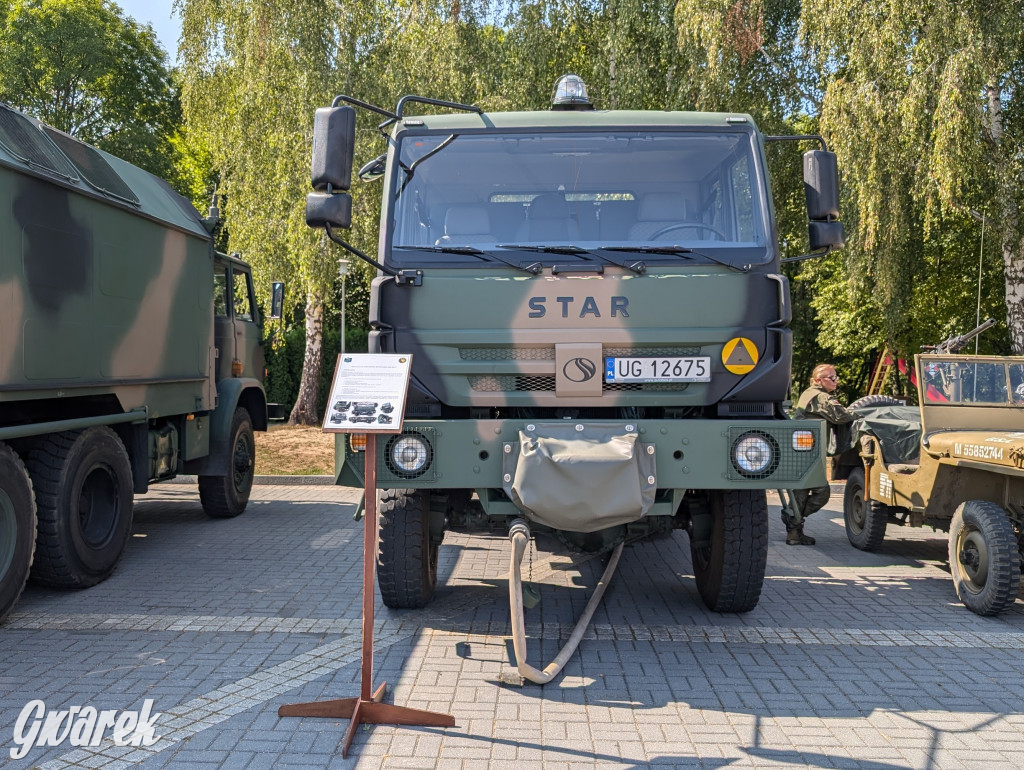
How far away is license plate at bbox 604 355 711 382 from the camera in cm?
524

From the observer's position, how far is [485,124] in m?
5.69

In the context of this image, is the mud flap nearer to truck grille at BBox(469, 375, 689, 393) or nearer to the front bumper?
the front bumper

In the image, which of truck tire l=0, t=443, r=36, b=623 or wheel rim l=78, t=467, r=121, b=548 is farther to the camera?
wheel rim l=78, t=467, r=121, b=548

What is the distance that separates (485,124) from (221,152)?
14549 mm

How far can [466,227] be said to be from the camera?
18.0 ft

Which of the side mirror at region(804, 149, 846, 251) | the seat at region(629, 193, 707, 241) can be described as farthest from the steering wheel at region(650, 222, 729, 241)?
the side mirror at region(804, 149, 846, 251)

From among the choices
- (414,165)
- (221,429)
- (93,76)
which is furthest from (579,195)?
(93,76)

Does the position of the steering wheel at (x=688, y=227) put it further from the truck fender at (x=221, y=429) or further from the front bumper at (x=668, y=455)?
the truck fender at (x=221, y=429)

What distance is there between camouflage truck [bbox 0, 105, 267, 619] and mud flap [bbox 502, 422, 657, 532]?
3.00 metres

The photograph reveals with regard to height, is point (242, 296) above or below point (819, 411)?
above

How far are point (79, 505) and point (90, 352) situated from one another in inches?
40.7

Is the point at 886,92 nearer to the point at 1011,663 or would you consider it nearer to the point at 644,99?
the point at 644,99

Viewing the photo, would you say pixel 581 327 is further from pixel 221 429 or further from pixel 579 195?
pixel 221 429

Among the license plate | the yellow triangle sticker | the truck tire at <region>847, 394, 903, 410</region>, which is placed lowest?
the truck tire at <region>847, 394, 903, 410</region>
